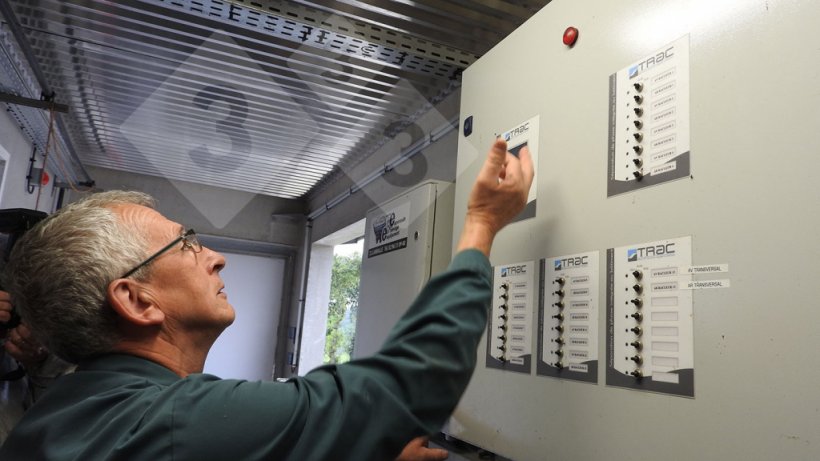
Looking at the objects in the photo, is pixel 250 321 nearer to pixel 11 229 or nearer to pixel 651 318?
pixel 11 229

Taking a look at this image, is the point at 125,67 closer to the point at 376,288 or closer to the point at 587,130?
the point at 376,288

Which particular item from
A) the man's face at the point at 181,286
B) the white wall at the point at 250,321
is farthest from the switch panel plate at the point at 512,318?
the white wall at the point at 250,321

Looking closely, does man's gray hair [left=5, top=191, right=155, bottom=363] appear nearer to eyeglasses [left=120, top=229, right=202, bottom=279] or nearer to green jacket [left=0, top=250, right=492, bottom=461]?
eyeglasses [left=120, top=229, right=202, bottom=279]

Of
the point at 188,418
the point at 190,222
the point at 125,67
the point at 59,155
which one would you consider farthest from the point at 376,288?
the point at 190,222

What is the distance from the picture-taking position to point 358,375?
78 centimetres

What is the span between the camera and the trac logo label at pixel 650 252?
0.91 metres

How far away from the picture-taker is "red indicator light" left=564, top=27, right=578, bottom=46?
3.91 ft

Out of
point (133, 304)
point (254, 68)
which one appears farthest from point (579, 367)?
point (254, 68)

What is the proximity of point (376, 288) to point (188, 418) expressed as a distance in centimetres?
150

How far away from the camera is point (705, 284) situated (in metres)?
0.84

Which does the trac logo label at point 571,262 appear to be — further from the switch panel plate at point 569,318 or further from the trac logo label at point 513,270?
the trac logo label at point 513,270

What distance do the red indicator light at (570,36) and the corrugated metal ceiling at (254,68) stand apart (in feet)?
2.84

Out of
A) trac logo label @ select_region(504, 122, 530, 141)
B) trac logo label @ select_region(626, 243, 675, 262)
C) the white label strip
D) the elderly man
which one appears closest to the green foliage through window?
trac logo label @ select_region(504, 122, 530, 141)

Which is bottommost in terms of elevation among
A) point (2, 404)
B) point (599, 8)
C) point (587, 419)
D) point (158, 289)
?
point (2, 404)
